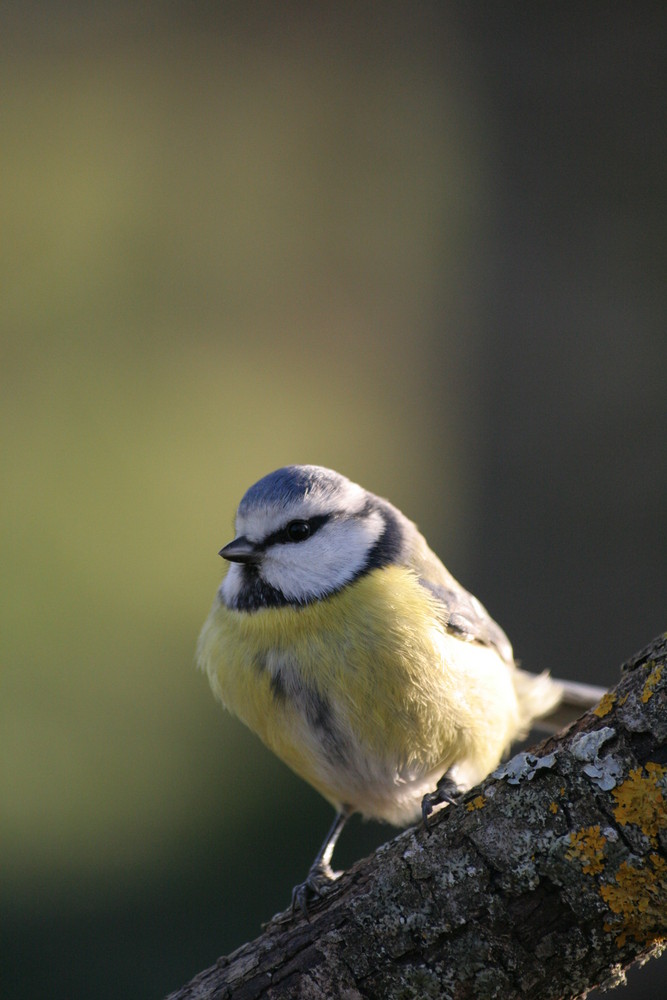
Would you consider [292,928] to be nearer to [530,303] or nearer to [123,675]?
[123,675]

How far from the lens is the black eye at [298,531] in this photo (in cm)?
193

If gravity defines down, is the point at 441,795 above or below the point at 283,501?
below

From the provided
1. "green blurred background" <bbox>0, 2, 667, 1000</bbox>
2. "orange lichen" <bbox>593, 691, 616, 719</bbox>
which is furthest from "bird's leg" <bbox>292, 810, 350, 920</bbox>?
"green blurred background" <bbox>0, 2, 667, 1000</bbox>

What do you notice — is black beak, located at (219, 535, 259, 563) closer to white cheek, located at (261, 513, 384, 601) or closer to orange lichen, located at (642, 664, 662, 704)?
white cheek, located at (261, 513, 384, 601)

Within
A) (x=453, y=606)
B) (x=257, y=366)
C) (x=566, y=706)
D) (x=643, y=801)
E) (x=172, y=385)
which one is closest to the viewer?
(x=643, y=801)

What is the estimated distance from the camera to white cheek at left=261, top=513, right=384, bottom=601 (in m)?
1.89

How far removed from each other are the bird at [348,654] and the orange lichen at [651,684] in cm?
60

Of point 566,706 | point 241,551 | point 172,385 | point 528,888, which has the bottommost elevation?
point 566,706

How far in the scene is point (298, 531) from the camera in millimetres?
1947

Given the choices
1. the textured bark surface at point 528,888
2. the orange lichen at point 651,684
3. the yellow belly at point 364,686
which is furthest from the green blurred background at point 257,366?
the orange lichen at point 651,684

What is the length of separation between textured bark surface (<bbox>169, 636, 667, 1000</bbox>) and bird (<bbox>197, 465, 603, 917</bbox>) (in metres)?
0.29

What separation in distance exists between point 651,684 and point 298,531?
0.89 m

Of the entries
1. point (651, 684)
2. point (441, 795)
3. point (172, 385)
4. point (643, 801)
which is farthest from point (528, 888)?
point (172, 385)

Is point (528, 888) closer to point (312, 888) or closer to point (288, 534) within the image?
point (312, 888)
